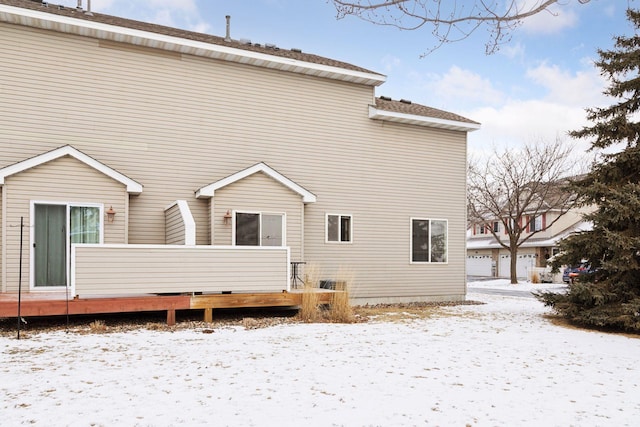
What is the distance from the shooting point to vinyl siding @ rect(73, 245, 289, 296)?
28.7 ft

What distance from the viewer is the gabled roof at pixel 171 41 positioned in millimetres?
10289

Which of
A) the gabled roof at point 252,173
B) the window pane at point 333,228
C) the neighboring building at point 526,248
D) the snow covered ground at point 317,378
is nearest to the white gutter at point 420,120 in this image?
the window pane at point 333,228

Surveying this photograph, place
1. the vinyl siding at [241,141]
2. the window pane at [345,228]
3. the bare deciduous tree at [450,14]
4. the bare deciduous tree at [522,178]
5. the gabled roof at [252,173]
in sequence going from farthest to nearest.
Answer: the bare deciduous tree at [522,178] → the window pane at [345,228] → the gabled roof at [252,173] → the vinyl siding at [241,141] → the bare deciduous tree at [450,14]

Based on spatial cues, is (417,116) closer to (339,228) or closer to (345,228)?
(345,228)

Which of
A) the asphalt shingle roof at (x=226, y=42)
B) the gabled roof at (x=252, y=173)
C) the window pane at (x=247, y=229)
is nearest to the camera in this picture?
the asphalt shingle roof at (x=226, y=42)

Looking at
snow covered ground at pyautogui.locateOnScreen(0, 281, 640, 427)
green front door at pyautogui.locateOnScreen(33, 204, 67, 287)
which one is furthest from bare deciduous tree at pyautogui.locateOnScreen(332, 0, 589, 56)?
green front door at pyautogui.locateOnScreen(33, 204, 67, 287)

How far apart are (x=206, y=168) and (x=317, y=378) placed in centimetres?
729

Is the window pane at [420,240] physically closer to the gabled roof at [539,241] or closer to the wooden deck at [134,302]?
the wooden deck at [134,302]

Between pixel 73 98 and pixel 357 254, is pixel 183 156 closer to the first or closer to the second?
pixel 73 98

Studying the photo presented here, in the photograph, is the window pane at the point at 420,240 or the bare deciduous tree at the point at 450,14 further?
the window pane at the point at 420,240

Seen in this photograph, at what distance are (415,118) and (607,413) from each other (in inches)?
404

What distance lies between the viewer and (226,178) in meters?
11.2

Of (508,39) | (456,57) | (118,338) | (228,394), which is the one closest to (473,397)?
(228,394)

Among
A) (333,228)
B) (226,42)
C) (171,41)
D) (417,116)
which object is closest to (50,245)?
(171,41)
